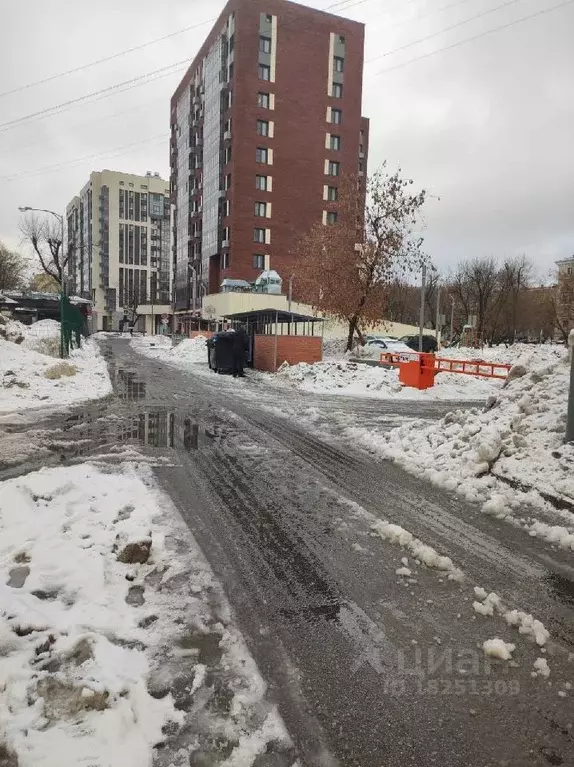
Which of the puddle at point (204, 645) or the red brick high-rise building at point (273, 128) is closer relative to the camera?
the puddle at point (204, 645)

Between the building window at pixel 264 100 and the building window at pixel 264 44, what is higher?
the building window at pixel 264 44

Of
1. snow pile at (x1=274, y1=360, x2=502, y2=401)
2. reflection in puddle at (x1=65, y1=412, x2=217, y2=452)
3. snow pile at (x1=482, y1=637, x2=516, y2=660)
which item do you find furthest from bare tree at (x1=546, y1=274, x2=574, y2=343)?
snow pile at (x1=482, y1=637, x2=516, y2=660)

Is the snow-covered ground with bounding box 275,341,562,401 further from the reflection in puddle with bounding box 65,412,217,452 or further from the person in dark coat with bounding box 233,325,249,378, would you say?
the reflection in puddle with bounding box 65,412,217,452

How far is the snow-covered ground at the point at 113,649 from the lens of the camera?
2262 mm

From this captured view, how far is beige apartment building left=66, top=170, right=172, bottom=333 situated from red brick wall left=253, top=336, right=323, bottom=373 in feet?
342

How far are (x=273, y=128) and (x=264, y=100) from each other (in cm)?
308

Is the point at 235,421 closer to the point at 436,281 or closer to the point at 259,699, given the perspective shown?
the point at 259,699

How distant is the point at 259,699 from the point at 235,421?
27.4 ft

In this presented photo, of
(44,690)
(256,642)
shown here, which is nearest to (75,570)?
(44,690)

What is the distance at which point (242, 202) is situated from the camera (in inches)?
2162

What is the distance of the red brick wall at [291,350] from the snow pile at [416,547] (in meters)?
19.2

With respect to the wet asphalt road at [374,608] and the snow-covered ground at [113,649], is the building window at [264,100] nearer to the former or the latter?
the wet asphalt road at [374,608]

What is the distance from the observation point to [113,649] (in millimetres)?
2848

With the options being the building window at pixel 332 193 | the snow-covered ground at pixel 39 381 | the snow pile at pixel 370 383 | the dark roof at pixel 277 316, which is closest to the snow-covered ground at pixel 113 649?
the snow-covered ground at pixel 39 381
